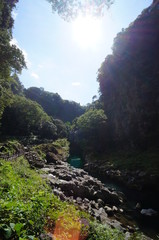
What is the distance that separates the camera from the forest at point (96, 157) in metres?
6.03

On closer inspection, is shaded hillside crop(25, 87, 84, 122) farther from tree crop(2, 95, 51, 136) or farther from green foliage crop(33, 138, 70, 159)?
green foliage crop(33, 138, 70, 159)

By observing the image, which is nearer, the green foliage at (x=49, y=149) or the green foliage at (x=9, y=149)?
the green foliage at (x=9, y=149)

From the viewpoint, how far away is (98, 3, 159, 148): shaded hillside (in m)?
40.8

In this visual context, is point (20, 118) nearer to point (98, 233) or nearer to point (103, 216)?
point (103, 216)

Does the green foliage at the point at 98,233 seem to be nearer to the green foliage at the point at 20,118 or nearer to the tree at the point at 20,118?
the green foliage at the point at 20,118

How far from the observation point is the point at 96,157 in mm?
46875

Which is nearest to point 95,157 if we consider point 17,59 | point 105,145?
point 105,145

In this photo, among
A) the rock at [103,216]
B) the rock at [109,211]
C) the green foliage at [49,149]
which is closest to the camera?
the rock at [103,216]

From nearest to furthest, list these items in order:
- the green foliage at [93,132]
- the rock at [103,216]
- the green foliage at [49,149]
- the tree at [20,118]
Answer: the rock at [103,216], the green foliage at [49,149], the green foliage at [93,132], the tree at [20,118]

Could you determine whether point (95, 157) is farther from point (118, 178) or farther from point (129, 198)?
point (129, 198)

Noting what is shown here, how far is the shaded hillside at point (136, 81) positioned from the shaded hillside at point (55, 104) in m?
73.9

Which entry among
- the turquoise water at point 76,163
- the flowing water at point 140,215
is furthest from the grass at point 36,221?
the turquoise water at point 76,163

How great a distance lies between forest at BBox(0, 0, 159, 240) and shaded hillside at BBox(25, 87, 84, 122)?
136ft

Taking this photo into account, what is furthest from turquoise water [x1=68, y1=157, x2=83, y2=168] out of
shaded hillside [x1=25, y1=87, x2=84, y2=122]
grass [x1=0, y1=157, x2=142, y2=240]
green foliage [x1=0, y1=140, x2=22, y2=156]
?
shaded hillside [x1=25, y1=87, x2=84, y2=122]
